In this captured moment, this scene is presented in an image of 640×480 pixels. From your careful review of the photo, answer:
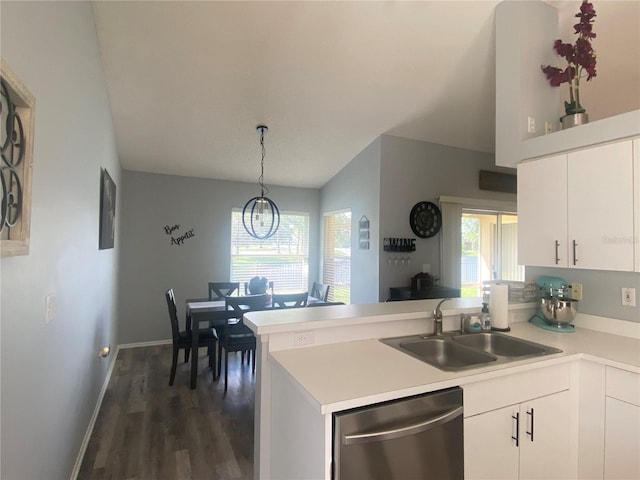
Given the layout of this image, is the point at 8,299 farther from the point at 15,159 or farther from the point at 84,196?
the point at 84,196

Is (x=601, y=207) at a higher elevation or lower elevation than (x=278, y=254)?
higher

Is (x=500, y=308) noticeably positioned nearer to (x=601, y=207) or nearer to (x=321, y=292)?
(x=601, y=207)

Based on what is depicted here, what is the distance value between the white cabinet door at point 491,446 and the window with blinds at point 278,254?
4.41 metres

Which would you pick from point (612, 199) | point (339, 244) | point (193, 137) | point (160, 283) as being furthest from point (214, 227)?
point (612, 199)

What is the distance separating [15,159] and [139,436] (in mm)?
2338

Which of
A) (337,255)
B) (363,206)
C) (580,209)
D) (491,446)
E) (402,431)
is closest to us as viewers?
(402,431)

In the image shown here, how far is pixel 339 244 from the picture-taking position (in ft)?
18.0

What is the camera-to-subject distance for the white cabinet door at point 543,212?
7.21 feet

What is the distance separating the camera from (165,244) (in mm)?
5023

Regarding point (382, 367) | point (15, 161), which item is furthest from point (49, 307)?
point (382, 367)

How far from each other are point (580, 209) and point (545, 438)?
53.2 inches

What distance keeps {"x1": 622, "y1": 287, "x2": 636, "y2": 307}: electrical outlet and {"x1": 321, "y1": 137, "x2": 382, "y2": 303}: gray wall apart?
8.02 feet

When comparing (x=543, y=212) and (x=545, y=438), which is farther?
(x=543, y=212)

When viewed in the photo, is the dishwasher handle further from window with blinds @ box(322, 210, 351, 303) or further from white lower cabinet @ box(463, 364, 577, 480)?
window with blinds @ box(322, 210, 351, 303)
